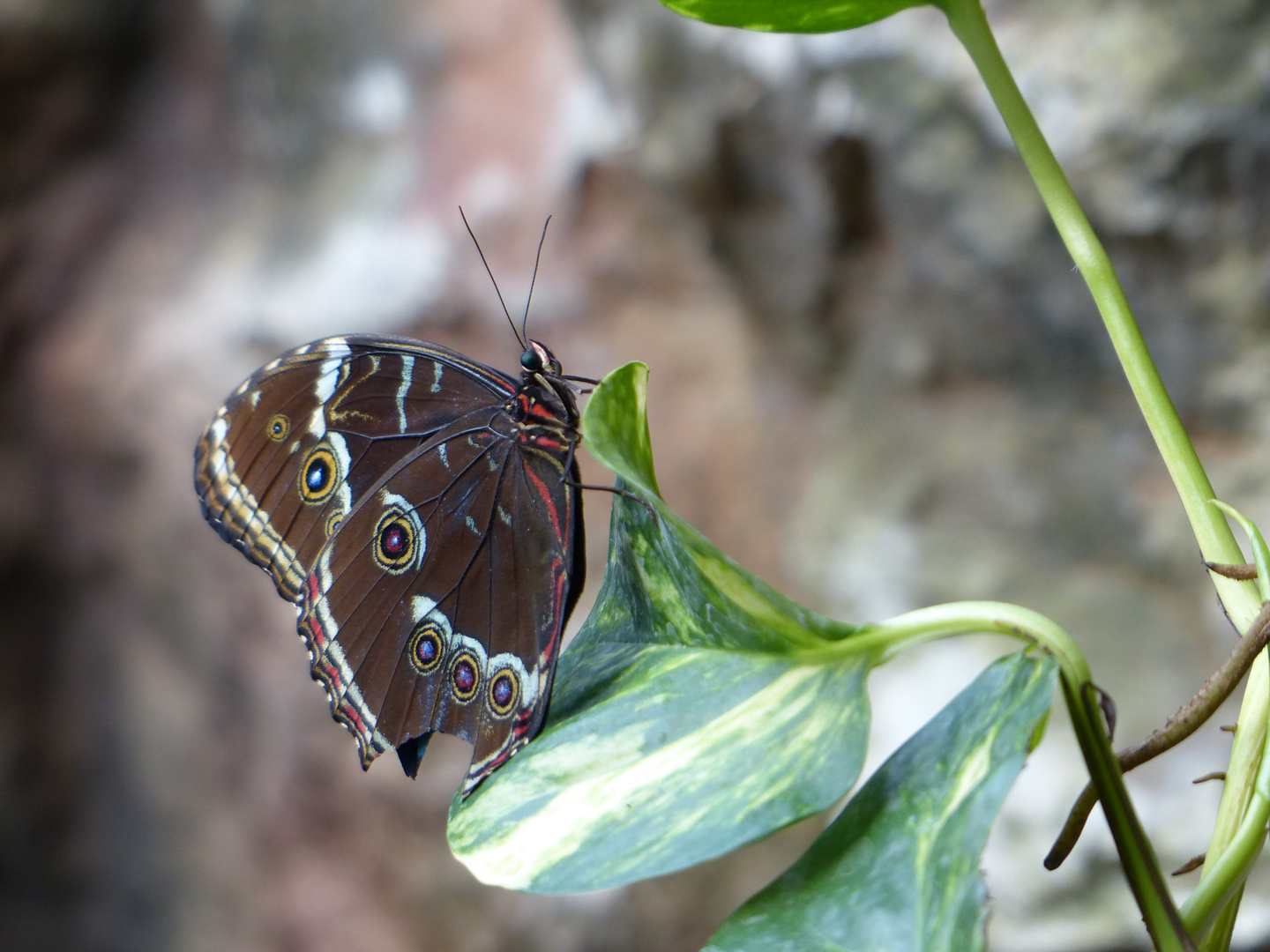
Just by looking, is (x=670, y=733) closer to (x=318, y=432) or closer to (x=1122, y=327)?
(x=1122, y=327)

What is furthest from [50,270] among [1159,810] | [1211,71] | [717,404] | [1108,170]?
[1159,810]

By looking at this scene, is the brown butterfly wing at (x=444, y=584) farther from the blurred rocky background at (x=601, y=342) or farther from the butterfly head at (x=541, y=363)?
the blurred rocky background at (x=601, y=342)

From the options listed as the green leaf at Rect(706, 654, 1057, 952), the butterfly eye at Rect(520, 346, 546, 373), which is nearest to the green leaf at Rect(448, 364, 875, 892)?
the green leaf at Rect(706, 654, 1057, 952)

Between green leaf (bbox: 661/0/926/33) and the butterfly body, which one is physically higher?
green leaf (bbox: 661/0/926/33)

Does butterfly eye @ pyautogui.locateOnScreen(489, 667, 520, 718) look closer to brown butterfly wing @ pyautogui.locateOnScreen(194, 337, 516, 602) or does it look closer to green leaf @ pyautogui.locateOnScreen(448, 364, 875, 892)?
green leaf @ pyautogui.locateOnScreen(448, 364, 875, 892)

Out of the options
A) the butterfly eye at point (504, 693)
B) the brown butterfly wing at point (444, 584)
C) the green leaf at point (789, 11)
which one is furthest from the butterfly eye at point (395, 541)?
the green leaf at point (789, 11)

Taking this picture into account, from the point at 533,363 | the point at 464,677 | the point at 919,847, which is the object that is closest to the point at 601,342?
the point at 533,363
